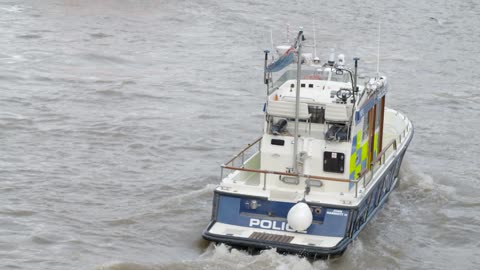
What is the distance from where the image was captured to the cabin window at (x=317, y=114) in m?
15.4

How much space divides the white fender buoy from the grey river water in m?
0.49

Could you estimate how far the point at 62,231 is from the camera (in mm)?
16266

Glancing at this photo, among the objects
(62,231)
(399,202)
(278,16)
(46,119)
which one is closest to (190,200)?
(62,231)

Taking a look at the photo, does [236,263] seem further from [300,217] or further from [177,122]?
[177,122]

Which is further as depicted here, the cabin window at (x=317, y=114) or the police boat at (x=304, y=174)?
the cabin window at (x=317, y=114)

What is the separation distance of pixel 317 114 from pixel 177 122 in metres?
8.33

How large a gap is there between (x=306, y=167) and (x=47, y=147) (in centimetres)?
747

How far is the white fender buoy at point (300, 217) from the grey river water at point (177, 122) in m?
0.49

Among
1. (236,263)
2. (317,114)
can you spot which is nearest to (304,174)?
(317,114)

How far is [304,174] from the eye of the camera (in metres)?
15.3

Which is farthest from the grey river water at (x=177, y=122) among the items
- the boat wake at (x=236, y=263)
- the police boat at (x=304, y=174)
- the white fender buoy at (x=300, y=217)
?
the white fender buoy at (x=300, y=217)

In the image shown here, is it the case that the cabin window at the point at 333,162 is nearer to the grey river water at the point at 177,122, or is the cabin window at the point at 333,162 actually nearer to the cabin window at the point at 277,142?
the cabin window at the point at 277,142

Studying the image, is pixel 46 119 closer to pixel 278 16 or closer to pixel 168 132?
pixel 168 132

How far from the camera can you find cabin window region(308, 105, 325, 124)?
1538 cm
